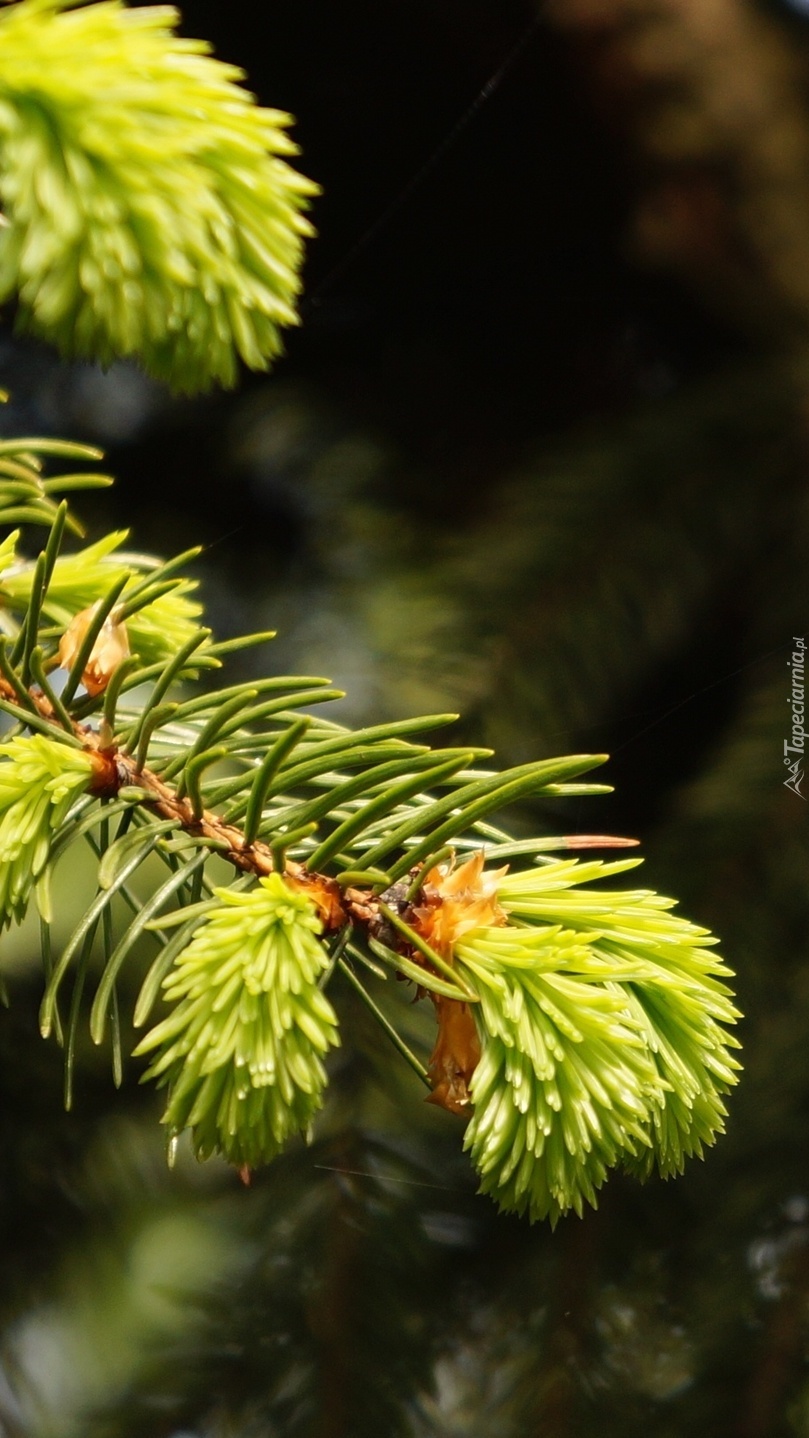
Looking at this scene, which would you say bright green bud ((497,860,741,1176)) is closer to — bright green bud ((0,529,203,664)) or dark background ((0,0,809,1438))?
bright green bud ((0,529,203,664))

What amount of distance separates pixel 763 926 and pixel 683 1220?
12 cm

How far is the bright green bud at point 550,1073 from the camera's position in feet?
0.51

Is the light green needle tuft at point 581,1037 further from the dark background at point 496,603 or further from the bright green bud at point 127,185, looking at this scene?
the dark background at point 496,603

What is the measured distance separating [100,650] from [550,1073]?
0.11 meters

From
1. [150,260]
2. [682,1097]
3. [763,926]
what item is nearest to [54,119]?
[150,260]

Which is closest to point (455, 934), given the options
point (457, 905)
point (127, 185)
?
point (457, 905)

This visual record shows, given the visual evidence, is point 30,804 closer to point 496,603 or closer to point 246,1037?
point 246,1037

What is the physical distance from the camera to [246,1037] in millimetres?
145

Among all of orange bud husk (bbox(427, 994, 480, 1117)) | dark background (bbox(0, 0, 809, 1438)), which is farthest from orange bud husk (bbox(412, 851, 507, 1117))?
dark background (bbox(0, 0, 809, 1438))

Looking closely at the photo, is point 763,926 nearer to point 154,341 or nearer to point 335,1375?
point 335,1375

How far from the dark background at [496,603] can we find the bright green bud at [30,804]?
0.92ft

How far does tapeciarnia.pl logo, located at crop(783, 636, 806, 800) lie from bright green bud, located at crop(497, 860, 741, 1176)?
30 cm

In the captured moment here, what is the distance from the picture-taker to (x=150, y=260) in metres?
0.13

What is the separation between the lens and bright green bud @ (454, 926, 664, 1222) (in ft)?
0.51
